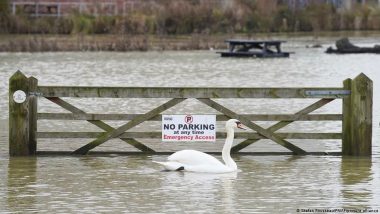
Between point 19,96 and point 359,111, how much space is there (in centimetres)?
527

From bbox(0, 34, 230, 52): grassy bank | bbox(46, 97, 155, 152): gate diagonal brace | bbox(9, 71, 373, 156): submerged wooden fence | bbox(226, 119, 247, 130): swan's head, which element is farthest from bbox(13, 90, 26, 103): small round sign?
bbox(0, 34, 230, 52): grassy bank

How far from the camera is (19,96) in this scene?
2038 cm

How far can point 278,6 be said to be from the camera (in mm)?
107000

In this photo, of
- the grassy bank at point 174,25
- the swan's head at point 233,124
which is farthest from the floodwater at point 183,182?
the grassy bank at point 174,25

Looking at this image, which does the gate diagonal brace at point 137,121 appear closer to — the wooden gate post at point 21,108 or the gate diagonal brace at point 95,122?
the gate diagonal brace at point 95,122

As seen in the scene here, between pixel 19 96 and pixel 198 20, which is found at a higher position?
pixel 198 20

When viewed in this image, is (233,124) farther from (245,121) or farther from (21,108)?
(21,108)

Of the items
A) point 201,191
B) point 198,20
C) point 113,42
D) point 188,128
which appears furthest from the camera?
point 198,20

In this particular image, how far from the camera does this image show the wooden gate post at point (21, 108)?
20.4 meters

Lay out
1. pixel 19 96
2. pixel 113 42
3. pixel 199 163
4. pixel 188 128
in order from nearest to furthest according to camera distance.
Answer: pixel 199 163
pixel 19 96
pixel 188 128
pixel 113 42

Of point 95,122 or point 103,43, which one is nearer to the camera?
point 95,122

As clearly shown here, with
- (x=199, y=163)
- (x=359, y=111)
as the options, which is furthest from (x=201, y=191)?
(x=359, y=111)

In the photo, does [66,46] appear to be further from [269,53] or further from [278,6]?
[278,6]

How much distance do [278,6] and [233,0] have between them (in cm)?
367
